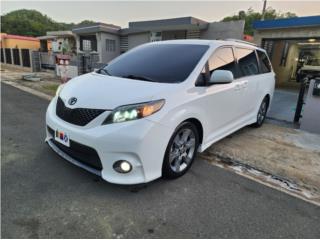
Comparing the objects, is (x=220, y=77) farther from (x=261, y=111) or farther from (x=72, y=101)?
(x=261, y=111)

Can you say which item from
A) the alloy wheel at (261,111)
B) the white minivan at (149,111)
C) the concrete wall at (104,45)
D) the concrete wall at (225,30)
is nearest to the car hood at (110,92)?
the white minivan at (149,111)

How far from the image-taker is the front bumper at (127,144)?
224cm

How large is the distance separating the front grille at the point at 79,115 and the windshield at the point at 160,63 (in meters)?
0.77

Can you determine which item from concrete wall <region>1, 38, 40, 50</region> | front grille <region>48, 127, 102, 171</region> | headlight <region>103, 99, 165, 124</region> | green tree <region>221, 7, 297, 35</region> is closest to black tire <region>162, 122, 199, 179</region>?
headlight <region>103, 99, 165, 124</region>

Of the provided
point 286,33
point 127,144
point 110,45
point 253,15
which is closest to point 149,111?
point 127,144

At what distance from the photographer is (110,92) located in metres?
2.53

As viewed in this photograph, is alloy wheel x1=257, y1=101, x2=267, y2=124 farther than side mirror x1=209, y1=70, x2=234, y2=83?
Yes

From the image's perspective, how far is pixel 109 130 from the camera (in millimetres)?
2271

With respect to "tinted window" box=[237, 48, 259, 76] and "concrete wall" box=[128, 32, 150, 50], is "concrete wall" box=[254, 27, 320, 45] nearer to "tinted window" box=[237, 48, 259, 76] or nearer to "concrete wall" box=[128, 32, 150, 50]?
"tinted window" box=[237, 48, 259, 76]

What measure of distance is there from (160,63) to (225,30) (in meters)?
10.7

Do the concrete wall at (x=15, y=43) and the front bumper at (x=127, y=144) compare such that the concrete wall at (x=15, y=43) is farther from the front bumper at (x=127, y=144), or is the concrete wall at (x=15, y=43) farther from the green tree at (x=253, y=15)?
the front bumper at (x=127, y=144)

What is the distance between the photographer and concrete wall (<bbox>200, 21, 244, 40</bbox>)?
1209cm

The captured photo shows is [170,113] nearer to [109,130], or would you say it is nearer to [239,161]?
[109,130]

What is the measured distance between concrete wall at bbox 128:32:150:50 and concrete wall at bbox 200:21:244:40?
14.1 feet
